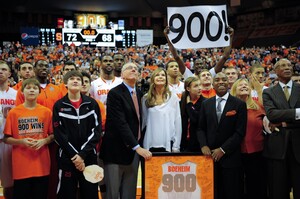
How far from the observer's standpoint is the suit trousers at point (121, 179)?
4047 millimetres

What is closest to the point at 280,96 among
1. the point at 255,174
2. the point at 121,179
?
the point at 255,174

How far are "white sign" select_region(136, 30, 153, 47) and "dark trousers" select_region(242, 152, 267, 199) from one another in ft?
90.1

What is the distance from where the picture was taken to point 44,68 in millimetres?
4832

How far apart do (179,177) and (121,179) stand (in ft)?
2.08

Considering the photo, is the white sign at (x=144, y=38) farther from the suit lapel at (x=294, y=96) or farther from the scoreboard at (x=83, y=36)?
the suit lapel at (x=294, y=96)

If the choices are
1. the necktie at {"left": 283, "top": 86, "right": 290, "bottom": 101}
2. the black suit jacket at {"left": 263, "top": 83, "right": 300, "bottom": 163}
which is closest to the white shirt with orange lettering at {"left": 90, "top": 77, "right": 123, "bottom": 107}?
the black suit jacket at {"left": 263, "top": 83, "right": 300, "bottom": 163}

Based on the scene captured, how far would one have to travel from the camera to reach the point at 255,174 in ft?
14.9

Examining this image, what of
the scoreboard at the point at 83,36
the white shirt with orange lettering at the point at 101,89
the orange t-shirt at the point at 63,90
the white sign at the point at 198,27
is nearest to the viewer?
the orange t-shirt at the point at 63,90

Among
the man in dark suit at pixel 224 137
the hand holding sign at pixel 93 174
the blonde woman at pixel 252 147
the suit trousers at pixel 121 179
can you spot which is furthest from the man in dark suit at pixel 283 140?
the hand holding sign at pixel 93 174

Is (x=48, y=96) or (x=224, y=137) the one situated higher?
(x=48, y=96)

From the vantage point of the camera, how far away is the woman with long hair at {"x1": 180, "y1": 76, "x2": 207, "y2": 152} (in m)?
4.39

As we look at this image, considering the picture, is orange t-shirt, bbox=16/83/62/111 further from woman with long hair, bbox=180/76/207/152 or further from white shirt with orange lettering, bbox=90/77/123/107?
woman with long hair, bbox=180/76/207/152

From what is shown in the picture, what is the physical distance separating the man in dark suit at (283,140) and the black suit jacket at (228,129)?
319mm

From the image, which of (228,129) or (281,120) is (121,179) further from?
(281,120)
